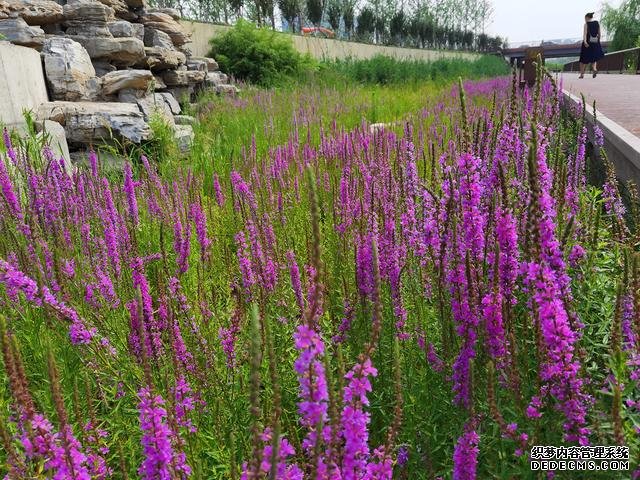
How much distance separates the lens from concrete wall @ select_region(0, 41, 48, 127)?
648 centimetres

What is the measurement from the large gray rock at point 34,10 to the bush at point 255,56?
963cm

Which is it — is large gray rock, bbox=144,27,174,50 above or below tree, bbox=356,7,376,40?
below

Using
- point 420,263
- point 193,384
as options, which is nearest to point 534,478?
point 420,263

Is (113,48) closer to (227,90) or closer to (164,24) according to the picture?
(164,24)

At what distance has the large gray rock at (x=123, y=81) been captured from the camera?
9969 millimetres

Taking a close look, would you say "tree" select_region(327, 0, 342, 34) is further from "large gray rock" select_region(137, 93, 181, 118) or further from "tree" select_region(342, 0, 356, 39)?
"large gray rock" select_region(137, 93, 181, 118)

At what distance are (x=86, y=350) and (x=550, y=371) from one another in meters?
2.24

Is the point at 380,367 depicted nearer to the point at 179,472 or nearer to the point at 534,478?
the point at 534,478

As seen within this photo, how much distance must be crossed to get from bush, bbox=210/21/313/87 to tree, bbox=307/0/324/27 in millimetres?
39091

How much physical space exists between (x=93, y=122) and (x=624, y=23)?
185 ft

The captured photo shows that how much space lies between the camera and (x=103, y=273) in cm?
321

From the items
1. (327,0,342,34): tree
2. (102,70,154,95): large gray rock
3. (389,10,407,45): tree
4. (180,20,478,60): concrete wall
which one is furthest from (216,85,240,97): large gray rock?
(389,10,407,45): tree

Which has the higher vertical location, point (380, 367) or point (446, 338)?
point (446, 338)

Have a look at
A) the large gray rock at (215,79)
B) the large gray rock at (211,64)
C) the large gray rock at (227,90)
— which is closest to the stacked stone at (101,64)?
the large gray rock at (227,90)
